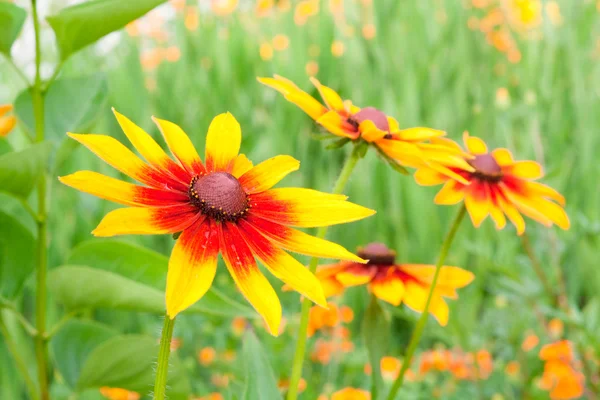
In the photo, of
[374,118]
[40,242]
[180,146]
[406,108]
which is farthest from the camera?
[406,108]

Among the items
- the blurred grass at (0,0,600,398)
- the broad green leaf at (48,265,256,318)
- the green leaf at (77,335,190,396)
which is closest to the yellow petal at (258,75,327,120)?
the broad green leaf at (48,265,256,318)

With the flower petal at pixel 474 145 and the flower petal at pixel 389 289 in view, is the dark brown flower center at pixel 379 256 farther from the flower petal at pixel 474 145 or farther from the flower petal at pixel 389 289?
the flower petal at pixel 474 145

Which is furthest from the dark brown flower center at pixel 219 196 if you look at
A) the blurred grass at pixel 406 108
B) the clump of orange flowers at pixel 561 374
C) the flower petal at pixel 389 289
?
the blurred grass at pixel 406 108

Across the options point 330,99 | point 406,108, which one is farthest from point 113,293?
point 406,108

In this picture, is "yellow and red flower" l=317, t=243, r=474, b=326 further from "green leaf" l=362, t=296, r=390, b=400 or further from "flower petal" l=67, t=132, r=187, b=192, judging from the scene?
"flower petal" l=67, t=132, r=187, b=192

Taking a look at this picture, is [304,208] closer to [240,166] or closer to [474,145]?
[240,166]

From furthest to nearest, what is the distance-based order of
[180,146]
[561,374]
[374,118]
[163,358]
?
[561,374] → [374,118] → [180,146] → [163,358]

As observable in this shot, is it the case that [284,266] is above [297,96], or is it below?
below
